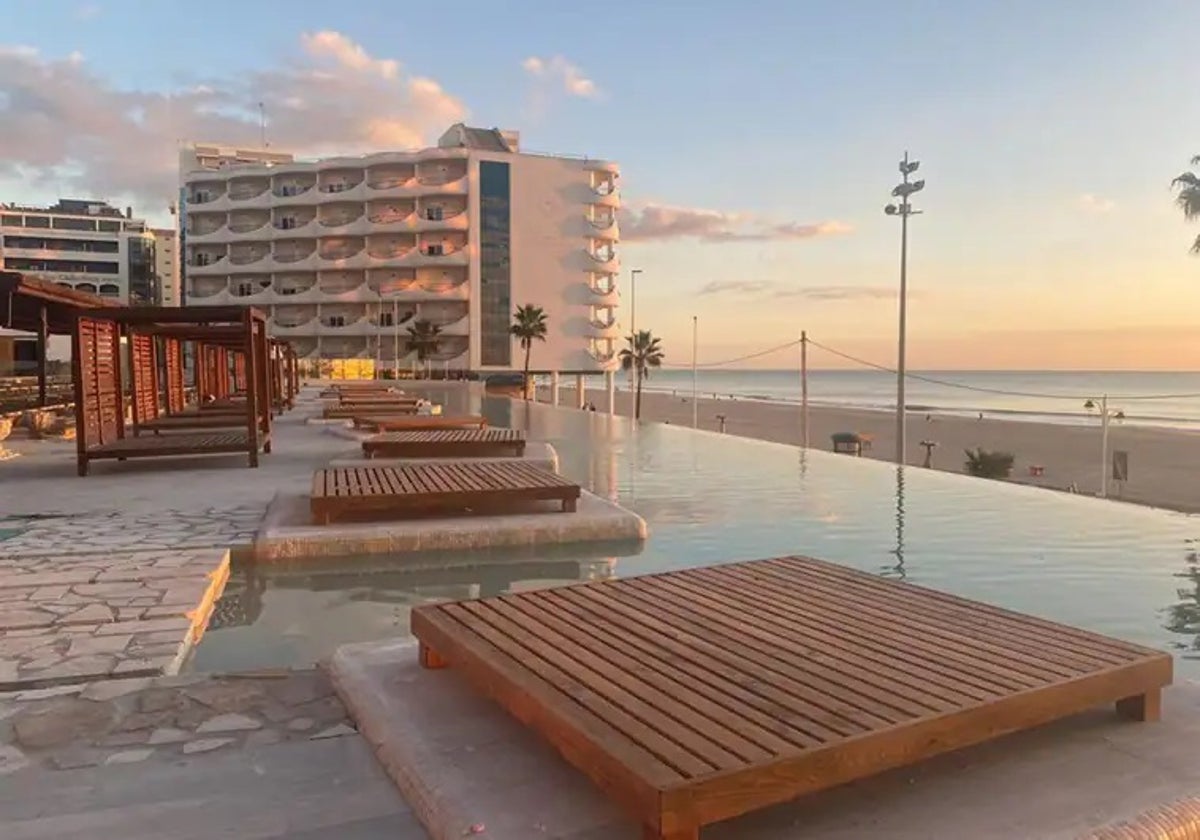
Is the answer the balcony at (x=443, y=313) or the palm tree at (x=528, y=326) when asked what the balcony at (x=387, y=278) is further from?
the palm tree at (x=528, y=326)

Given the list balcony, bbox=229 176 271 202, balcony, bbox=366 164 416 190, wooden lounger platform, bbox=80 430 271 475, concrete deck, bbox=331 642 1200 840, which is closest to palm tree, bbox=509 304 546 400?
balcony, bbox=366 164 416 190

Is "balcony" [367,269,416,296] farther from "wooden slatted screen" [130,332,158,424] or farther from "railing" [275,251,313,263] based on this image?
"wooden slatted screen" [130,332,158,424]

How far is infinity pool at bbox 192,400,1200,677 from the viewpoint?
5.49 meters

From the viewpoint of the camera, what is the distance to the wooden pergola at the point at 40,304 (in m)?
9.45

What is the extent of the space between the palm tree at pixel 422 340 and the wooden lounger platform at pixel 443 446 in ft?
175

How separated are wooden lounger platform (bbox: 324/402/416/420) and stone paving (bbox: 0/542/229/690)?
12.9 metres

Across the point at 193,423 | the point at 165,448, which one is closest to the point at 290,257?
the point at 193,423

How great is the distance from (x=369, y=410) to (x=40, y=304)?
901 cm

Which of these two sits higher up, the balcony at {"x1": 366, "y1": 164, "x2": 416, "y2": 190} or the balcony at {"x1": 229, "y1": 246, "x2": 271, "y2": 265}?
the balcony at {"x1": 366, "y1": 164, "x2": 416, "y2": 190}

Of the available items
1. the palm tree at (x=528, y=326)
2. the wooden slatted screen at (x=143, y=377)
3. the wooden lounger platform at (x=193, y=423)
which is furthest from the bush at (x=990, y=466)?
the palm tree at (x=528, y=326)

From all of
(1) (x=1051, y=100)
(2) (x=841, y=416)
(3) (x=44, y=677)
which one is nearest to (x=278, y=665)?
(3) (x=44, y=677)

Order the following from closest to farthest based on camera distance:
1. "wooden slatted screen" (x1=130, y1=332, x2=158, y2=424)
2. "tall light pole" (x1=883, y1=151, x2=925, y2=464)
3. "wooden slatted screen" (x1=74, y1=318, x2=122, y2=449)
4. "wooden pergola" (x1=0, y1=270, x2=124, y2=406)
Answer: "wooden pergola" (x1=0, y1=270, x2=124, y2=406) < "wooden slatted screen" (x1=74, y1=318, x2=122, y2=449) < "wooden slatted screen" (x1=130, y1=332, x2=158, y2=424) < "tall light pole" (x1=883, y1=151, x2=925, y2=464)

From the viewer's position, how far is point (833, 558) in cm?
727

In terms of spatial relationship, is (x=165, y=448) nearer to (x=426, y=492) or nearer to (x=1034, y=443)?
(x=426, y=492)
